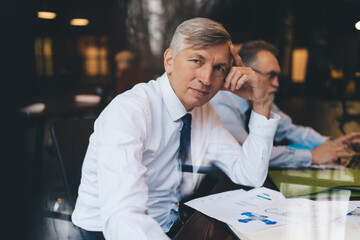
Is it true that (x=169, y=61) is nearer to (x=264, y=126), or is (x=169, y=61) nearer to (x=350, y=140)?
(x=264, y=126)

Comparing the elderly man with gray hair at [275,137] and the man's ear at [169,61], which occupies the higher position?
the man's ear at [169,61]

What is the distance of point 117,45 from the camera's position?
4.51 m

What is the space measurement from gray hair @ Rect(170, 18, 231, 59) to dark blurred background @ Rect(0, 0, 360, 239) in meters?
0.64

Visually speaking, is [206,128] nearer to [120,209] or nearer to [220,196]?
[220,196]

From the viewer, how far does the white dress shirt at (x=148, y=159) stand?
3.01ft

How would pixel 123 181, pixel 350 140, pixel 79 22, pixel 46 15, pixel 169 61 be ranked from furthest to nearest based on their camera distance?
pixel 79 22
pixel 46 15
pixel 350 140
pixel 169 61
pixel 123 181

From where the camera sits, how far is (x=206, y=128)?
1.62m

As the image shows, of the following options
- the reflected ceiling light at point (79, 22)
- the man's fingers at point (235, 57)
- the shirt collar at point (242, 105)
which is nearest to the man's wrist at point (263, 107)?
Result: the man's fingers at point (235, 57)

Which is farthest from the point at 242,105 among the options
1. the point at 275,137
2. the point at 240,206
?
the point at 240,206

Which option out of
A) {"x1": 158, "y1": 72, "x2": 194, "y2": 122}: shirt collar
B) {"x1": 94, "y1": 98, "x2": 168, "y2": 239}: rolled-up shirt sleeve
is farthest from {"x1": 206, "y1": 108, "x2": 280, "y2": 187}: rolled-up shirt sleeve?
{"x1": 94, "y1": 98, "x2": 168, "y2": 239}: rolled-up shirt sleeve

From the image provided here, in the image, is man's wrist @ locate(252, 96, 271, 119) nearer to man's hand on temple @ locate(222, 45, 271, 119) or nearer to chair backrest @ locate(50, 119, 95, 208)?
man's hand on temple @ locate(222, 45, 271, 119)

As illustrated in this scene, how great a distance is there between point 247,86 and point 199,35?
1.58ft

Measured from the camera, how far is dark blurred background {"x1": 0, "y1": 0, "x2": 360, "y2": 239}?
6.67 feet

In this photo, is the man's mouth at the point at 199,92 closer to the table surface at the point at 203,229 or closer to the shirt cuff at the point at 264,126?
the shirt cuff at the point at 264,126
